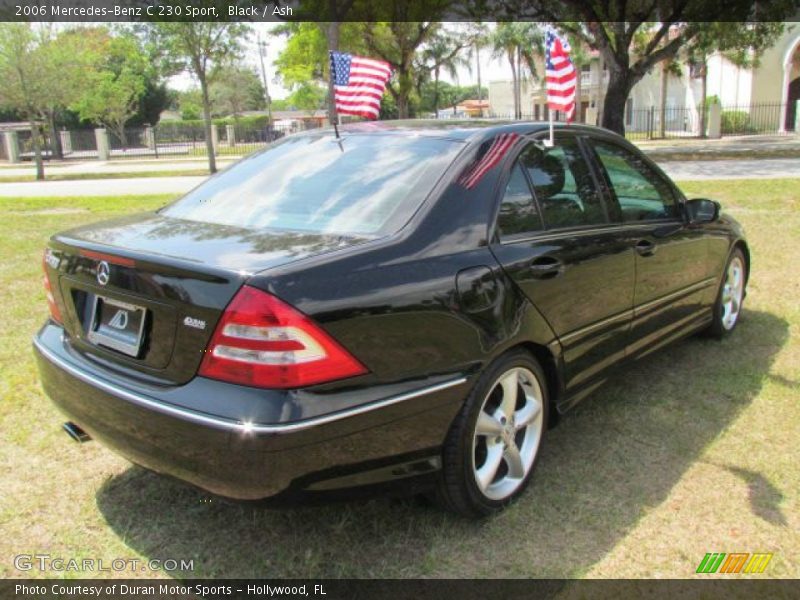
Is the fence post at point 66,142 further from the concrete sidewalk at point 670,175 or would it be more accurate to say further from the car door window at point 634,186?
the car door window at point 634,186

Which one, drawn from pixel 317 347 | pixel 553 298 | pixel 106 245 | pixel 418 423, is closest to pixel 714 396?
pixel 553 298

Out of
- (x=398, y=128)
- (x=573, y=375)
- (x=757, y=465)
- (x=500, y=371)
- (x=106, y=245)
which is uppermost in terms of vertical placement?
(x=398, y=128)

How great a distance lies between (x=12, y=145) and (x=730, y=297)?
132 feet

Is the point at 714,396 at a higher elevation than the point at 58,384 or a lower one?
lower

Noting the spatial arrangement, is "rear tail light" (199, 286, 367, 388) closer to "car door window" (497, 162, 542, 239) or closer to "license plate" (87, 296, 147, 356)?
"license plate" (87, 296, 147, 356)

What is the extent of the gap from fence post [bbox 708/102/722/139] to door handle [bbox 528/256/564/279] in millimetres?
36618

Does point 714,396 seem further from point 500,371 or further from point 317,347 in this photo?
point 317,347

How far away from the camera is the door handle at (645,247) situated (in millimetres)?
3648

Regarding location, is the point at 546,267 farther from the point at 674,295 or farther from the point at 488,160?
the point at 674,295

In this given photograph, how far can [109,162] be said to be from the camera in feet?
118

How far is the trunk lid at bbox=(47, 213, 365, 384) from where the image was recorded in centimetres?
229

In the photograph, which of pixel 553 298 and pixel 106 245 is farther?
pixel 553 298

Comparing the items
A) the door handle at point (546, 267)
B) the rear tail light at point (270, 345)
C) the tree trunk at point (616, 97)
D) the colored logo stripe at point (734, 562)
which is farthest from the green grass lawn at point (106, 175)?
the colored logo stripe at point (734, 562)

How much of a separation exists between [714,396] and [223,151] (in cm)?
3728
